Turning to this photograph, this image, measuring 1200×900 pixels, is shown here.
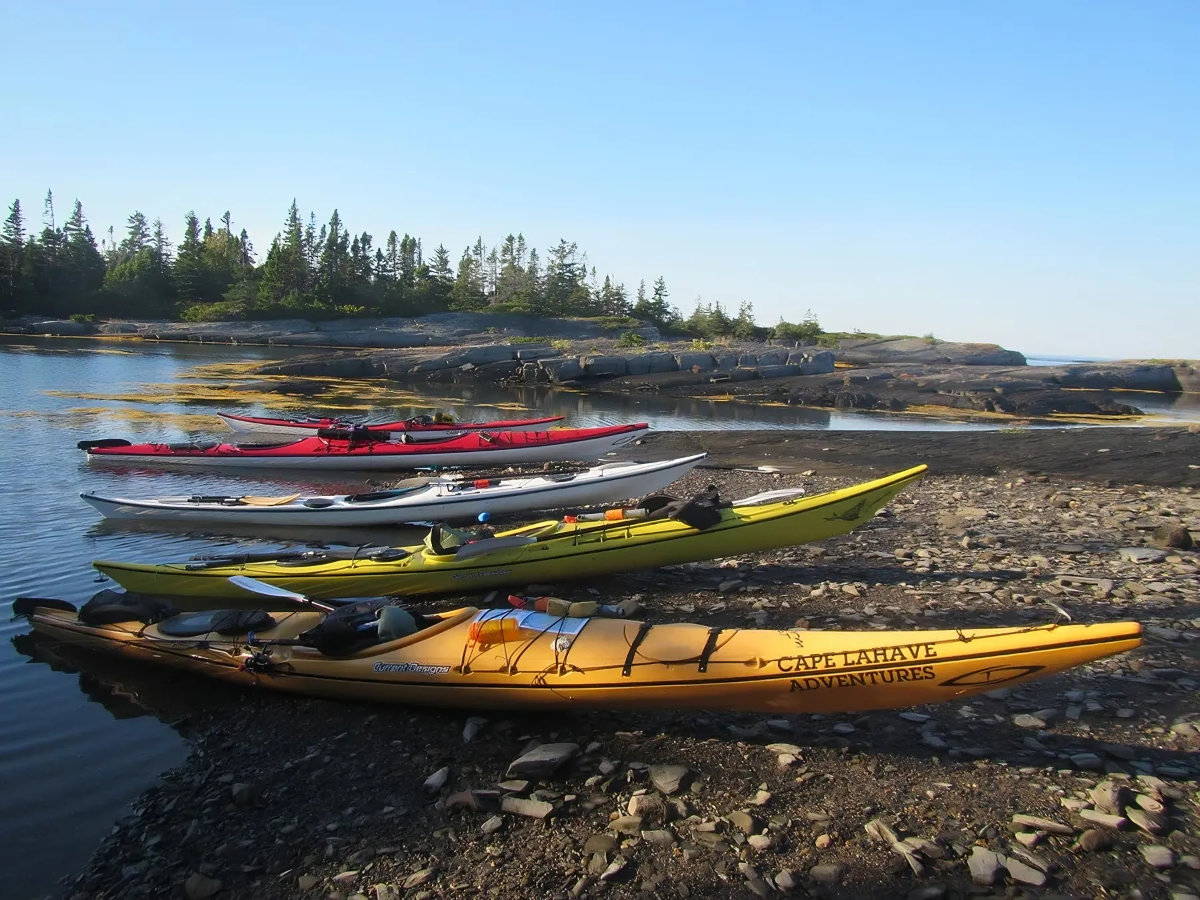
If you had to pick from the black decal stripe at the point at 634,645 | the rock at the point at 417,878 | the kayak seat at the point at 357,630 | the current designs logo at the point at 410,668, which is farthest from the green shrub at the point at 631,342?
the rock at the point at 417,878

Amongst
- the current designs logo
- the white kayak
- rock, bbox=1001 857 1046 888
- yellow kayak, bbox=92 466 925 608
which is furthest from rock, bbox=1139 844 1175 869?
the white kayak

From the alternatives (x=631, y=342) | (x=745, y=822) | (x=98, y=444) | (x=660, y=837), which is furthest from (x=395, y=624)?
(x=631, y=342)

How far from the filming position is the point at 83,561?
1070cm

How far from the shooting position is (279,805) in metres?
4.91

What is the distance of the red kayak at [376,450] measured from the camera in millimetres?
17500

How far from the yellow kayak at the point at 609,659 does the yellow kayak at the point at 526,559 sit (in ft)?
5.87

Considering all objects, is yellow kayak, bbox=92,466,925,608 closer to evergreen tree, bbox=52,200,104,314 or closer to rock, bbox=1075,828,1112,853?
rock, bbox=1075,828,1112,853

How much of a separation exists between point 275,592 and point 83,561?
515 centimetres

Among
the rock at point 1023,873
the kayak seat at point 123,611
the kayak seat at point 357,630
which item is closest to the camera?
the rock at point 1023,873

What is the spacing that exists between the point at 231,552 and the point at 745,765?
9430 millimetres

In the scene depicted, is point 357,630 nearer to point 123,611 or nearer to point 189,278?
point 123,611

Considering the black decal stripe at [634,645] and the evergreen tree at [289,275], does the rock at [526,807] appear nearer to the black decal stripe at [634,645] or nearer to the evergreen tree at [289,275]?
the black decal stripe at [634,645]

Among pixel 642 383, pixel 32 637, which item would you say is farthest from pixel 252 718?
pixel 642 383

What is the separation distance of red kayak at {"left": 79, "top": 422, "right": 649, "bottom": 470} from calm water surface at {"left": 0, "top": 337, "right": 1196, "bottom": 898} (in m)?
0.45
